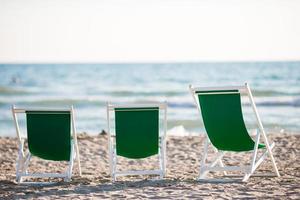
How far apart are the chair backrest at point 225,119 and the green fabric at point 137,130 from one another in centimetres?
42

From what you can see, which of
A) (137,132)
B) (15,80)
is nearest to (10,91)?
(15,80)

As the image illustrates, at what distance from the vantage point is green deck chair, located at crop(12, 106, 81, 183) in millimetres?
5270

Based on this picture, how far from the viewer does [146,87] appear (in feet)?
83.5

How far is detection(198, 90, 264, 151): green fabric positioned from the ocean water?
7.05m

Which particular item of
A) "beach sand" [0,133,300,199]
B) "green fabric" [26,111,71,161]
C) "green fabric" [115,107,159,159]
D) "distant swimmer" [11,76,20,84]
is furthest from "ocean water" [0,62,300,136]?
"green fabric" [26,111,71,161]

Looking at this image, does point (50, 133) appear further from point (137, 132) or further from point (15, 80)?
→ point (15, 80)

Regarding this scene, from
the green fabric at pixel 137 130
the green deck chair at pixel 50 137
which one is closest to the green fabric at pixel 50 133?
the green deck chair at pixel 50 137

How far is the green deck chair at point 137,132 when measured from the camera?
207 inches

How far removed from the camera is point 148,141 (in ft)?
17.5

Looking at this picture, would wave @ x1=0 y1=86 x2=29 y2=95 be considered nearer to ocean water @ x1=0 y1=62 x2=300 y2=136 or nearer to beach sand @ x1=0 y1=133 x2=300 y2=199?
ocean water @ x1=0 y1=62 x2=300 y2=136

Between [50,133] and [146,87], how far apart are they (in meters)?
20.1
